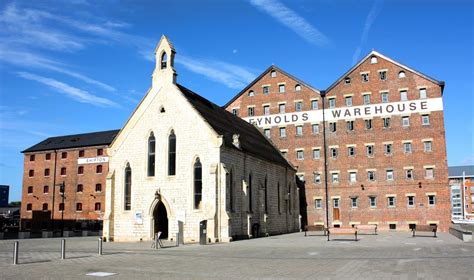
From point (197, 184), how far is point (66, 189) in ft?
150

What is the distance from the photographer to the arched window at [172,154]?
34.8m

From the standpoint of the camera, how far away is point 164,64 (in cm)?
3738

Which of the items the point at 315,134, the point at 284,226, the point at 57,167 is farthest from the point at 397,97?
the point at 57,167

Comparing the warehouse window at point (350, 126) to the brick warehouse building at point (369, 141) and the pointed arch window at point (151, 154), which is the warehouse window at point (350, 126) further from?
the pointed arch window at point (151, 154)

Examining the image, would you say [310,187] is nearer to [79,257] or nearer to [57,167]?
[79,257]

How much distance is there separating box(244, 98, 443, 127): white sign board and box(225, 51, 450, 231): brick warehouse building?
0.33ft

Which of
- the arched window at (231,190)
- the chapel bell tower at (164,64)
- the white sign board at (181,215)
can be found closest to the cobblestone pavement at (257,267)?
the white sign board at (181,215)

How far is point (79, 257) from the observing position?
816 inches

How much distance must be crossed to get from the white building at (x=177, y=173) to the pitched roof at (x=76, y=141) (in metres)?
36.0

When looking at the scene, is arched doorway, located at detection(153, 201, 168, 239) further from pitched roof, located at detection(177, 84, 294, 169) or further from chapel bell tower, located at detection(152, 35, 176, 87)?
chapel bell tower, located at detection(152, 35, 176, 87)

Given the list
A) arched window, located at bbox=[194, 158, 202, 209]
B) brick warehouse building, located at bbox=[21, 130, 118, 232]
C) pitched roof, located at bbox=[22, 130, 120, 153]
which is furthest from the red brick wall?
arched window, located at bbox=[194, 158, 202, 209]

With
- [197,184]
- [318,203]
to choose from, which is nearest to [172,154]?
[197,184]

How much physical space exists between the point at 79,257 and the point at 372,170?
35.6 m

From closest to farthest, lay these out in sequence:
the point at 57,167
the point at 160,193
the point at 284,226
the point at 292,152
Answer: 1. the point at 160,193
2. the point at 284,226
3. the point at 292,152
4. the point at 57,167
